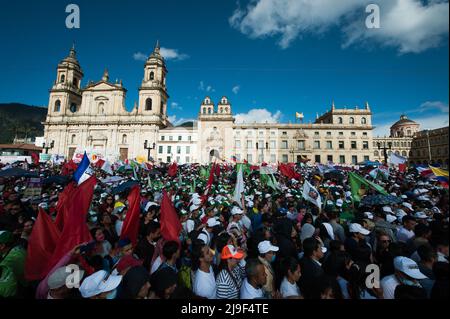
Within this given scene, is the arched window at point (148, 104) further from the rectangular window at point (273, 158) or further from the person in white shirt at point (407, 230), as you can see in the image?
the person in white shirt at point (407, 230)

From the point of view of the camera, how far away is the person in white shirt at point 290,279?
278 centimetres

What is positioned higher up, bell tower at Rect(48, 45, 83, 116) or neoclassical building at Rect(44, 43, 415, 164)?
bell tower at Rect(48, 45, 83, 116)

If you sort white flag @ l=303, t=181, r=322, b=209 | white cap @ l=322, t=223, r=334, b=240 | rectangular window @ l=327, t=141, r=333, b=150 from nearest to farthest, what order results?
1. white cap @ l=322, t=223, r=334, b=240
2. white flag @ l=303, t=181, r=322, b=209
3. rectangular window @ l=327, t=141, r=333, b=150

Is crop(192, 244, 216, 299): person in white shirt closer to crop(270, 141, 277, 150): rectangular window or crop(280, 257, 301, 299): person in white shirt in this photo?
crop(280, 257, 301, 299): person in white shirt

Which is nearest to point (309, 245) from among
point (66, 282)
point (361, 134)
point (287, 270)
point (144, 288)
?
point (287, 270)

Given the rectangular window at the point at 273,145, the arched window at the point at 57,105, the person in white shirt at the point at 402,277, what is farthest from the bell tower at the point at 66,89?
the person in white shirt at the point at 402,277

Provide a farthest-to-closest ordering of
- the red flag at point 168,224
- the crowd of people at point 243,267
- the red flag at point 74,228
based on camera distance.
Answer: the red flag at point 168,224 < the red flag at point 74,228 < the crowd of people at point 243,267

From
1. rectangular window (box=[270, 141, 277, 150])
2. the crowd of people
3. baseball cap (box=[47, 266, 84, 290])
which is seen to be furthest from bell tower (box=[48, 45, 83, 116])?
baseball cap (box=[47, 266, 84, 290])

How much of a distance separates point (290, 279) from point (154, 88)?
5239 cm

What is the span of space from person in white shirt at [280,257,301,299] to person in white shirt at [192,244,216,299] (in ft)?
2.93

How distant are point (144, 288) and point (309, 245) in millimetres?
2377

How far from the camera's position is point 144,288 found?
2400 millimetres

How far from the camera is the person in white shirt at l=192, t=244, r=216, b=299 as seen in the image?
9.13 ft

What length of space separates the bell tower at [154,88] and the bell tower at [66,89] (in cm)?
1654
